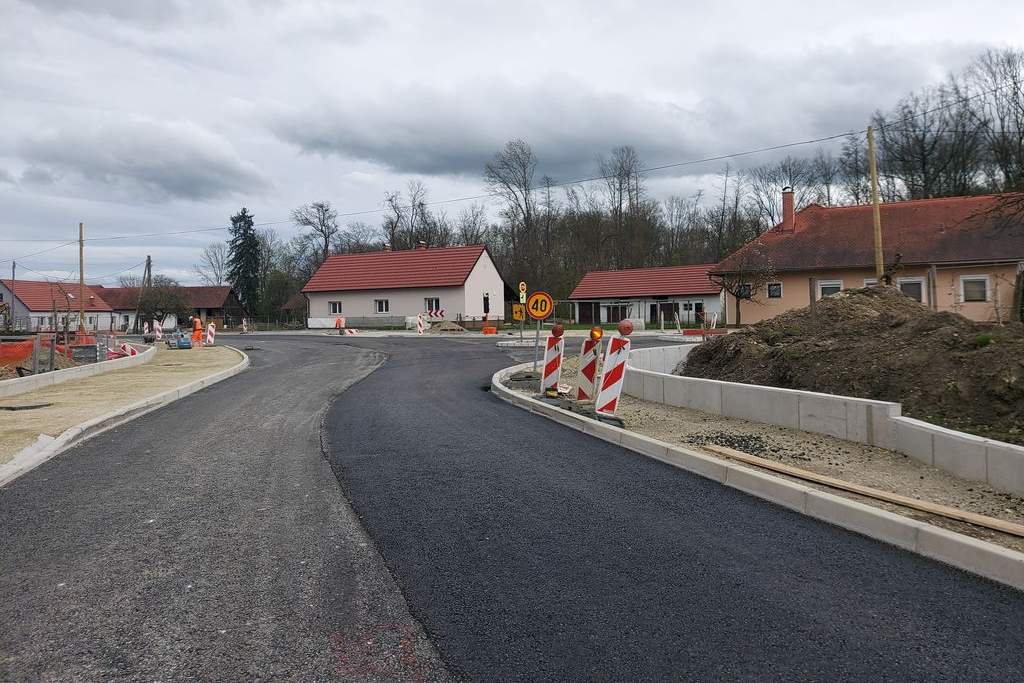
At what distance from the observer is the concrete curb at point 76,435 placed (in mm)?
7162

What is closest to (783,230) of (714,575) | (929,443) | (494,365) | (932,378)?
(494,365)

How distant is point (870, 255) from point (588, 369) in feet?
93.6

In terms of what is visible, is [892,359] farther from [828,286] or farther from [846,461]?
[828,286]

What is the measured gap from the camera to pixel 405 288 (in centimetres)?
5175

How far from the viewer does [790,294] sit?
3628 cm

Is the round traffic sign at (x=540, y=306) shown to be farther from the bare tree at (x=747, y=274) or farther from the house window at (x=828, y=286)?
the house window at (x=828, y=286)

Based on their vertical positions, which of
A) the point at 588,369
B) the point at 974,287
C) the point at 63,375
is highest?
the point at 974,287

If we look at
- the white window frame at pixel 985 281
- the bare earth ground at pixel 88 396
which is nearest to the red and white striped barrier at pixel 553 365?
the bare earth ground at pixel 88 396

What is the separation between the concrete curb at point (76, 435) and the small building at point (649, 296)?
39545mm

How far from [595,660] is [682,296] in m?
50.1

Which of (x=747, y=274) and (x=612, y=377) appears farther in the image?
(x=747, y=274)

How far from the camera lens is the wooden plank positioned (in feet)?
14.9

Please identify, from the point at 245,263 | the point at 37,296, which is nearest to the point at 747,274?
the point at 245,263

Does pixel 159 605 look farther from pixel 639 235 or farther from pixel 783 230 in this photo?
pixel 639 235
